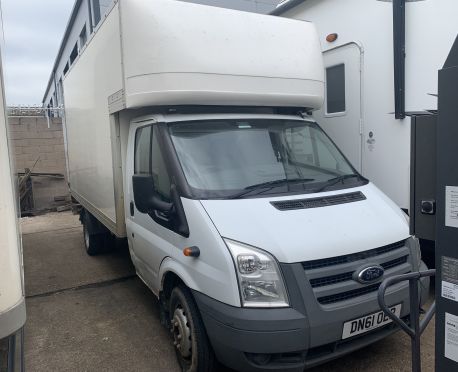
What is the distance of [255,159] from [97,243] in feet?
13.4

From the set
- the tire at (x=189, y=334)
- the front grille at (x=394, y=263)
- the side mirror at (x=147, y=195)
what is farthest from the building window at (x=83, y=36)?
the front grille at (x=394, y=263)

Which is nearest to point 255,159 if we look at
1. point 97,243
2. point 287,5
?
point 287,5

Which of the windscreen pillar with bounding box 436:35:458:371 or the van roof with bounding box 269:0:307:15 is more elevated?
the van roof with bounding box 269:0:307:15

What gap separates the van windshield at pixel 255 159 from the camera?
11.0 feet

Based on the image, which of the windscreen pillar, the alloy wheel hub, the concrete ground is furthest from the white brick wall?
the windscreen pillar

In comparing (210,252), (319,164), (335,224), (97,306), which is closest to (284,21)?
(319,164)

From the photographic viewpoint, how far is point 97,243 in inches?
267

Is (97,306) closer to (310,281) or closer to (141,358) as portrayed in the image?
(141,358)

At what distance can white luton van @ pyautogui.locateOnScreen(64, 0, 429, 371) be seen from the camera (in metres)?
2.71

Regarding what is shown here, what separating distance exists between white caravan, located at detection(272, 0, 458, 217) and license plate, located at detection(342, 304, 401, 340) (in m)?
1.51

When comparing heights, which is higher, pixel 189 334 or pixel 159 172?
pixel 159 172

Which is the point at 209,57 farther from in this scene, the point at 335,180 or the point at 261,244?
the point at 261,244

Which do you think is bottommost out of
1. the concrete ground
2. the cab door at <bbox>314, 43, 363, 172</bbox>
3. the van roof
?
the concrete ground

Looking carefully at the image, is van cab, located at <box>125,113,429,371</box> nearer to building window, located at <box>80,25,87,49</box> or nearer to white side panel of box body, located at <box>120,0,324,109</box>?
white side panel of box body, located at <box>120,0,324,109</box>
